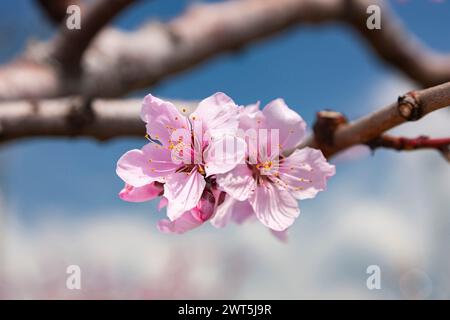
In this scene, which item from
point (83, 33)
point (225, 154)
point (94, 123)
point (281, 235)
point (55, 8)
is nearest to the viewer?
point (225, 154)

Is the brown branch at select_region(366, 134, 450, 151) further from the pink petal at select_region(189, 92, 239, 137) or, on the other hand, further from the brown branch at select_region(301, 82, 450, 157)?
the pink petal at select_region(189, 92, 239, 137)

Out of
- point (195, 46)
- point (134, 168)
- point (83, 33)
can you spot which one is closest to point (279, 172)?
point (134, 168)

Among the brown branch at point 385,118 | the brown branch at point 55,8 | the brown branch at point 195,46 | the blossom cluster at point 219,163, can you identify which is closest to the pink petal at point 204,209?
the blossom cluster at point 219,163

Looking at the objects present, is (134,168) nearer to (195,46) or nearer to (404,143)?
(404,143)

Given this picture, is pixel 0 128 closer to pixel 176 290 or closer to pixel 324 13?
pixel 324 13

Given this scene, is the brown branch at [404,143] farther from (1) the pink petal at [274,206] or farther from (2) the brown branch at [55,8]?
(2) the brown branch at [55,8]

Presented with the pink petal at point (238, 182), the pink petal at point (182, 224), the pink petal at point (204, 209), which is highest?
the pink petal at point (238, 182)
